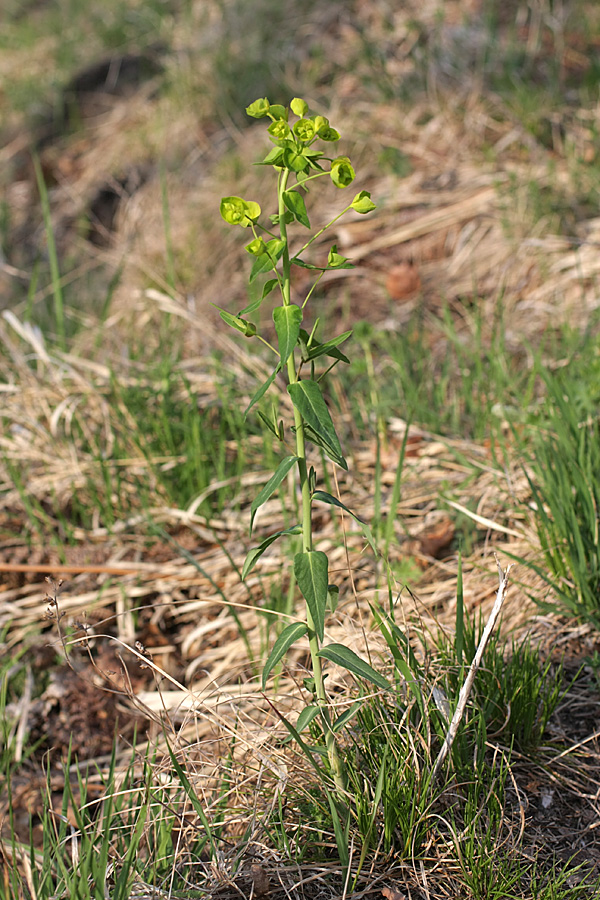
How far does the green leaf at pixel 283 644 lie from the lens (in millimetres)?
1011

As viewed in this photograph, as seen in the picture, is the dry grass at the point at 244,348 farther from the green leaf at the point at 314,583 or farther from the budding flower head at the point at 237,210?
the budding flower head at the point at 237,210

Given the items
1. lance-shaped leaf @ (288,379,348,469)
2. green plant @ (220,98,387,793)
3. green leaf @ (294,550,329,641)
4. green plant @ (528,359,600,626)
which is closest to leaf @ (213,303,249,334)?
green plant @ (220,98,387,793)

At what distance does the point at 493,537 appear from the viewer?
6.19 ft

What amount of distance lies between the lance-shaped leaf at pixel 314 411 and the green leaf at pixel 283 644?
266 millimetres

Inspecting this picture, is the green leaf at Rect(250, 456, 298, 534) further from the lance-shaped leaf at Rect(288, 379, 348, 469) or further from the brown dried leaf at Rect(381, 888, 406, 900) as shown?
the brown dried leaf at Rect(381, 888, 406, 900)

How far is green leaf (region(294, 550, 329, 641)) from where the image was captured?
39.4 inches

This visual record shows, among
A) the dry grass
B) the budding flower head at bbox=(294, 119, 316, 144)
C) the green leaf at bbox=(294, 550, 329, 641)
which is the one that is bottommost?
the dry grass

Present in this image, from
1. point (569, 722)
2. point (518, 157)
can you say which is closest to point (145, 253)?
point (518, 157)

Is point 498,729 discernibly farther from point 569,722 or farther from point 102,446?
point 102,446

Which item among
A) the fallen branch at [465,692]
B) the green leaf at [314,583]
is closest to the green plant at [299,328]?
the green leaf at [314,583]

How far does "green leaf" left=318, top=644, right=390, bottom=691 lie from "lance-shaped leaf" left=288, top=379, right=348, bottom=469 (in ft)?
0.94

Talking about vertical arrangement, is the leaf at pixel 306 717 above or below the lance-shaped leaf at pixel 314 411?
below

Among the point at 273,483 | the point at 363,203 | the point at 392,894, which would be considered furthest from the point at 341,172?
the point at 392,894

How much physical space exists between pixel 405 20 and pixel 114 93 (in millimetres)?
2449
